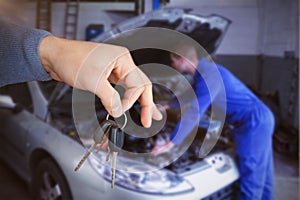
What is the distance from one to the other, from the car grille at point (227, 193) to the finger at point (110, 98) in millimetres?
894

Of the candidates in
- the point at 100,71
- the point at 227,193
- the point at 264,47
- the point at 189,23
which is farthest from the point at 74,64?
the point at 264,47

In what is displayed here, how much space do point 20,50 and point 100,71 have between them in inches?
3.4

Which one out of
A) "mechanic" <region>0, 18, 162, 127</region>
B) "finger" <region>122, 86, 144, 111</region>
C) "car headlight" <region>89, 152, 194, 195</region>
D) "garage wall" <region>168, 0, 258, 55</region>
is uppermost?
"mechanic" <region>0, 18, 162, 127</region>

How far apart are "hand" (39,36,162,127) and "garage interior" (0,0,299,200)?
3.72 feet

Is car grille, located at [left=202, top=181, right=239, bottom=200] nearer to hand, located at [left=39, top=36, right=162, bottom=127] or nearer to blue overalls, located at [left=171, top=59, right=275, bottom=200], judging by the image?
blue overalls, located at [left=171, top=59, right=275, bottom=200]

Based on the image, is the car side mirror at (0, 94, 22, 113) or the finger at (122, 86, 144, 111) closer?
the finger at (122, 86, 144, 111)

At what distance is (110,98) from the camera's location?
33 centimetres

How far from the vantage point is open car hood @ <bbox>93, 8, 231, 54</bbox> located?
1.30 metres

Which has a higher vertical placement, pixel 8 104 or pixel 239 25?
pixel 239 25

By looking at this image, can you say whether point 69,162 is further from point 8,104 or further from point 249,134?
point 249,134

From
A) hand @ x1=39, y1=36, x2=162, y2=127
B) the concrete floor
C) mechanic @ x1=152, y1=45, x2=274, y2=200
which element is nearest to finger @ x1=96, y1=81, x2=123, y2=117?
hand @ x1=39, y1=36, x2=162, y2=127

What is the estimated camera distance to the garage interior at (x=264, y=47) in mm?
1649

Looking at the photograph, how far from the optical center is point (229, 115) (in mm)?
1305

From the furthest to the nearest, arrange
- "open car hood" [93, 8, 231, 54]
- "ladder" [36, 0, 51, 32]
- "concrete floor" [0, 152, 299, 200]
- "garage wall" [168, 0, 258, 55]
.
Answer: "garage wall" [168, 0, 258, 55] < "open car hood" [93, 8, 231, 54] < "concrete floor" [0, 152, 299, 200] < "ladder" [36, 0, 51, 32]
